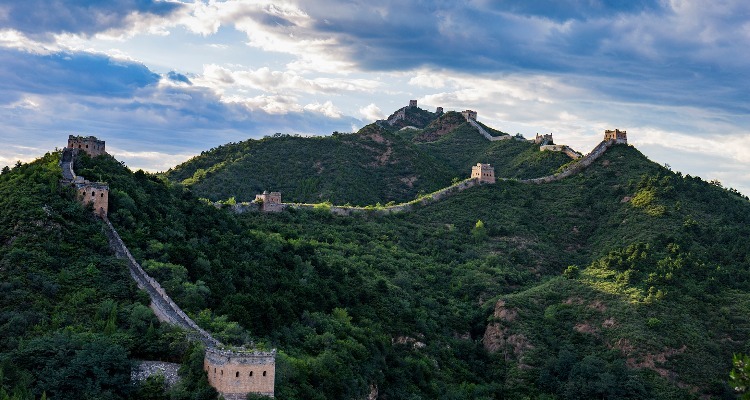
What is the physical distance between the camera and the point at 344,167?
110062 mm

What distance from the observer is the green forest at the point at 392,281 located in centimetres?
3988

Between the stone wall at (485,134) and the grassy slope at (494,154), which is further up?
the stone wall at (485,134)

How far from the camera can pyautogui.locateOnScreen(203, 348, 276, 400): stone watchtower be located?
115 ft

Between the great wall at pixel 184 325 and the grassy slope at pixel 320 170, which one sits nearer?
the great wall at pixel 184 325

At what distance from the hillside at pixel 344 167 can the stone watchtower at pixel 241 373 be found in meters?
60.0

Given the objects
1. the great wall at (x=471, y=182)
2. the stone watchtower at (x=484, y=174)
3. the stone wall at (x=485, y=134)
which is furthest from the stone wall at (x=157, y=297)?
the stone wall at (x=485, y=134)

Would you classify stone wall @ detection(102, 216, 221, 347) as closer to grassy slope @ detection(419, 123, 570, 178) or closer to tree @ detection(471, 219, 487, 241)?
tree @ detection(471, 219, 487, 241)

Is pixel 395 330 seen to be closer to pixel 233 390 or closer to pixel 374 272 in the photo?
pixel 374 272

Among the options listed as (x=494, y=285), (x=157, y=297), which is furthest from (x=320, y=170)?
(x=157, y=297)

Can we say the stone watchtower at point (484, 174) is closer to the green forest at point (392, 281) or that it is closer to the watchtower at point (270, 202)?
the green forest at point (392, 281)

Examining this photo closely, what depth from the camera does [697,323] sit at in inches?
2677

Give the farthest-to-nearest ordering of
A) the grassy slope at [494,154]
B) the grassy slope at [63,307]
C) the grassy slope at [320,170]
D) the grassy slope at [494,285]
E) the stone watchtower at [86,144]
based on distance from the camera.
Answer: the grassy slope at [494,154]
the grassy slope at [320,170]
the stone watchtower at [86,144]
the grassy slope at [494,285]
the grassy slope at [63,307]

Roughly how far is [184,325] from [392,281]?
31846 millimetres

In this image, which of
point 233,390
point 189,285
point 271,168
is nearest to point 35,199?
point 189,285
